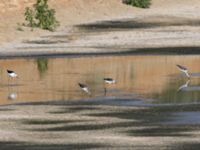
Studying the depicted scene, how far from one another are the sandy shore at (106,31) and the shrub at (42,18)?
0.54 meters

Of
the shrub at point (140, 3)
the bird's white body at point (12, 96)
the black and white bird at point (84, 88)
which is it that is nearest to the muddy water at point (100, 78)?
the bird's white body at point (12, 96)

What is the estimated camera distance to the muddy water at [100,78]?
23656 mm

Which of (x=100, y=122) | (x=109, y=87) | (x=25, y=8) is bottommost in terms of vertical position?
(x=25, y=8)

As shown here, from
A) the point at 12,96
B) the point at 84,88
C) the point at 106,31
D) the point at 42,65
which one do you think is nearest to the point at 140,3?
the point at 106,31

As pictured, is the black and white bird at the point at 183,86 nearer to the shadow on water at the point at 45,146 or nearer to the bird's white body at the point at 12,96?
the bird's white body at the point at 12,96

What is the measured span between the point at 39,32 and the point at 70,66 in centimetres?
1282

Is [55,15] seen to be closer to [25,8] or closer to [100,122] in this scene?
[25,8]

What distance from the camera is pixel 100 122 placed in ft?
60.8

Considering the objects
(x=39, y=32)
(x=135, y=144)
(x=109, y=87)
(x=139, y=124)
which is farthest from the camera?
(x=39, y=32)

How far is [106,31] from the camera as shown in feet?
146

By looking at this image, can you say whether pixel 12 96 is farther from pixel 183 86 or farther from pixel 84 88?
pixel 183 86

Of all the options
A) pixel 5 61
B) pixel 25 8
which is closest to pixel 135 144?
pixel 5 61

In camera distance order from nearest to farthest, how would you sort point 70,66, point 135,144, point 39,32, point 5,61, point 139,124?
point 135,144 < point 139,124 < point 70,66 < point 5,61 < point 39,32

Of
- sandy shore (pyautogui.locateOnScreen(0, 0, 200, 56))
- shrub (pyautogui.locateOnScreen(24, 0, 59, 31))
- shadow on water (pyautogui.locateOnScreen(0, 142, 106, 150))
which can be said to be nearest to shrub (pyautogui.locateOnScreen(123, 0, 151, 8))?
sandy shore (pyautogui.locateOnScreen(0, 0, 200, 56))
